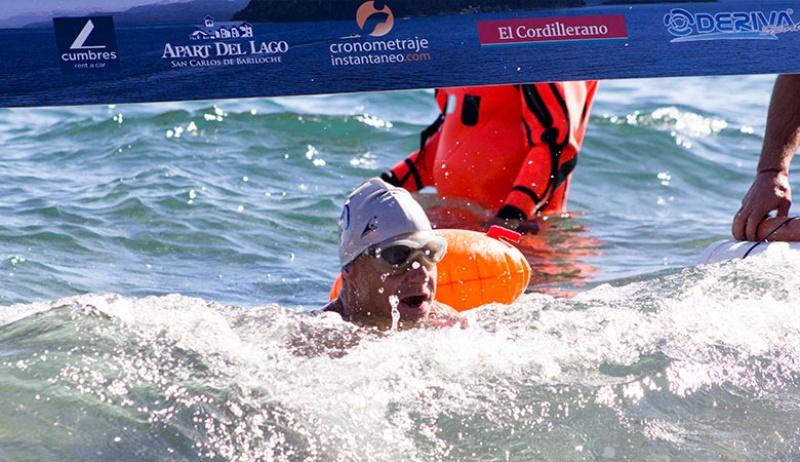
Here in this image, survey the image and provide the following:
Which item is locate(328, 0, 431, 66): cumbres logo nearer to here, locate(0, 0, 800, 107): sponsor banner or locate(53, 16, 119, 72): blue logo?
locate(0, 0, 800, 107): sponsor banner

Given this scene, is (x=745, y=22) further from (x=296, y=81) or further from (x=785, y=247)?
(x=296, y=81)

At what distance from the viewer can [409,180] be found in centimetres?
783

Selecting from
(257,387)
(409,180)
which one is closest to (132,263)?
(409,180)

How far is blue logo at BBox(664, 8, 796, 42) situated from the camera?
198 inches

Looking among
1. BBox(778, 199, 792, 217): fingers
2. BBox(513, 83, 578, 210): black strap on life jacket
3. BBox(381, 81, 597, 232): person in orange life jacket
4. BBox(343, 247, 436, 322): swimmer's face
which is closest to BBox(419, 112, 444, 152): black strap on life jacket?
BBox(381, 81, 597, 232): person in orange life jacket

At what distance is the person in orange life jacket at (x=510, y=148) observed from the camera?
7.23 metres

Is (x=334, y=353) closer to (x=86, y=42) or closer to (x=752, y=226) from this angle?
(x=86, y=42)

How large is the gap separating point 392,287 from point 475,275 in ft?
2.43

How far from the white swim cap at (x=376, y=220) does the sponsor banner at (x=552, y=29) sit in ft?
2.21

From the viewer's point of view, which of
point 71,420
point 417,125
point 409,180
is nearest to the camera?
point 71,420

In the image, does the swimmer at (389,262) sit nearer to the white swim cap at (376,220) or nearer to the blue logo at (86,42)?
the white swim cap at (376,220)

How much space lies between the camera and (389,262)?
468 cm

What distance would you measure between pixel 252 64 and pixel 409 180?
3216 millimetres

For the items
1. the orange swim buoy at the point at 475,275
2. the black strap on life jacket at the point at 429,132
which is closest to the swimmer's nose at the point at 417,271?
the orange swim buoy at the point at 475,275
